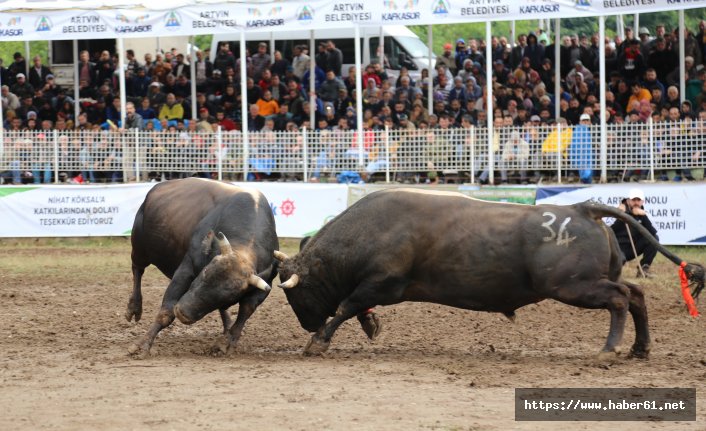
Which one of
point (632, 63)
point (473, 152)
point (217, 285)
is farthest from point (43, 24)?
point (217, 285)

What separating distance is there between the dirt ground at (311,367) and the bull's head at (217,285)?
0.48 metres

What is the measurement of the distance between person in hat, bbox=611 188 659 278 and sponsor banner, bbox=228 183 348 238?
611cm

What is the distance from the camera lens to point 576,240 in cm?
978

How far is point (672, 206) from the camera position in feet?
61.3

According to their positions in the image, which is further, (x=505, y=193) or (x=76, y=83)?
(x=76, y=83)

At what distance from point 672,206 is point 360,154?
5.77 m

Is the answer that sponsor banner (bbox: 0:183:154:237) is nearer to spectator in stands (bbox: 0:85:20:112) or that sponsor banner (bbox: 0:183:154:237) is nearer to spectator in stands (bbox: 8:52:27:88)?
spectator in stands (bbox: 0:85:20:112)

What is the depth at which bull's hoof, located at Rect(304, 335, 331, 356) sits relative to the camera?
10.3 metres

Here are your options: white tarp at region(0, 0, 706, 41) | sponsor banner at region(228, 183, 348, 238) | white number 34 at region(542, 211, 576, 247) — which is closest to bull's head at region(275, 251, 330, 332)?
white number 34 at region(542, 211, 576, 247)

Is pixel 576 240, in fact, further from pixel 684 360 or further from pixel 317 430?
pixel 317 430

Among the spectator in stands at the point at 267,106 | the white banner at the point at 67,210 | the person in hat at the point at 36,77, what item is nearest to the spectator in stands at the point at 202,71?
the spectator in stands at the point at 267,106

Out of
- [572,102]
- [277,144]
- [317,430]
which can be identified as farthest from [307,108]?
[317,430]

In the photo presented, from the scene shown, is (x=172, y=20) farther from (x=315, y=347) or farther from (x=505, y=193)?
(x=315, y=347)

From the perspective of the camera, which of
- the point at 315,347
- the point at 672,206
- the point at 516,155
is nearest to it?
the point at 315,347
